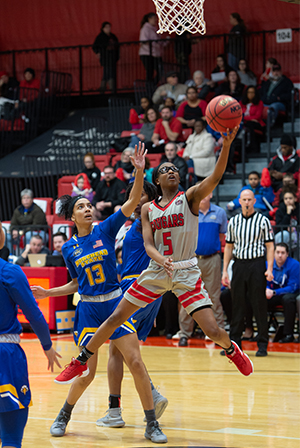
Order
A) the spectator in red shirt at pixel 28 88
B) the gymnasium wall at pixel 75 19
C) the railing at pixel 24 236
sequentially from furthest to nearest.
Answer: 1. the spectator in red shirt at pixel 28 88
2. the gymnasium wall at pixel 75 19
3. the railing at pixel 24 236

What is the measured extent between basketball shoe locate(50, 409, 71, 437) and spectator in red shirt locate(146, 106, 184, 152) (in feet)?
29.6

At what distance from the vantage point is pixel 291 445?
5.00 metres

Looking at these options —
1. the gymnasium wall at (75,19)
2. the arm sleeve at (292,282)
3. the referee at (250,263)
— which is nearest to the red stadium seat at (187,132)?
the gymnasium wall at (75,19)

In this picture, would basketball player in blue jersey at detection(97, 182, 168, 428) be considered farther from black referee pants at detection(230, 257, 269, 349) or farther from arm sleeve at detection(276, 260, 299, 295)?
arm sleeve at detection(276, 260, 299, 295)

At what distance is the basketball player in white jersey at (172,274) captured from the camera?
17.2 feet

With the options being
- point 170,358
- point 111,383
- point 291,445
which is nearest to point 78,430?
point 111,383

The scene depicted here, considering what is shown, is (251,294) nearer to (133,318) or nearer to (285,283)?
(285,283)

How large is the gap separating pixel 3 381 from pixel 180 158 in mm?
8938

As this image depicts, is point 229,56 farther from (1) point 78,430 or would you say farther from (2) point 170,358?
(1) point 78,430

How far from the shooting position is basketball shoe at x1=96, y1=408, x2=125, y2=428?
5.68 metres

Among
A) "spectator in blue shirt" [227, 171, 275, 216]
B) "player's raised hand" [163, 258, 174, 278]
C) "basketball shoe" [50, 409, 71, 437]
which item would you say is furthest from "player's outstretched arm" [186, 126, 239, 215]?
"spectator in blue shirt" [227, 171, 275, 216]

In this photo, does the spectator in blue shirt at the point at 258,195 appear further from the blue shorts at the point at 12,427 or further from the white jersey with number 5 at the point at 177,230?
the blue shorts at the point at 12,427

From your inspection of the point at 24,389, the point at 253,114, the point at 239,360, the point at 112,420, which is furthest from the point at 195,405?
the point at 253,114

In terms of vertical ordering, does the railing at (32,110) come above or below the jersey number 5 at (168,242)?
above
